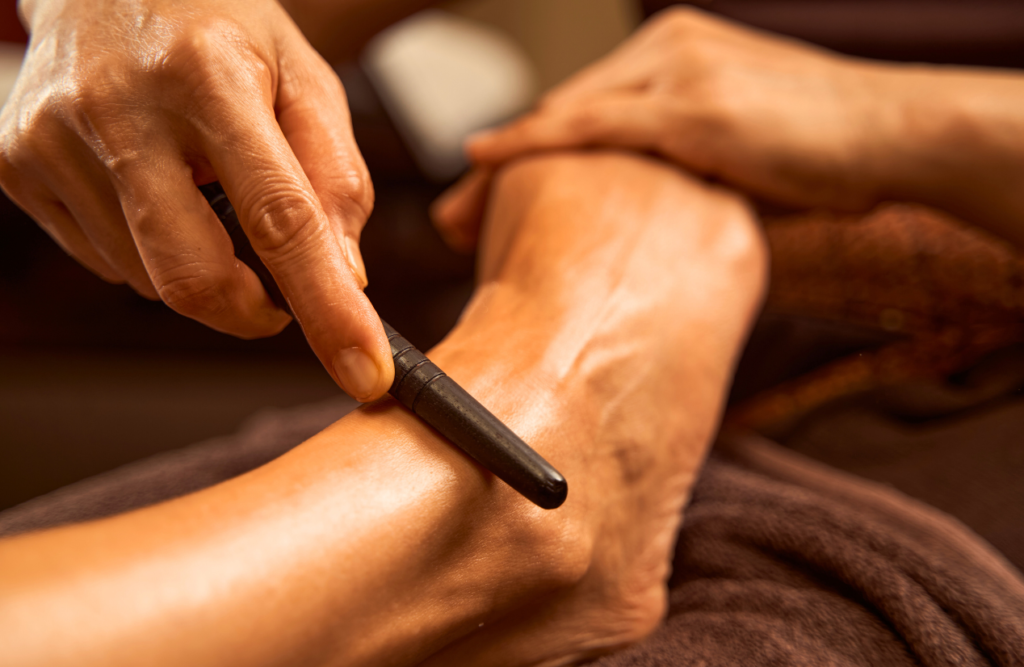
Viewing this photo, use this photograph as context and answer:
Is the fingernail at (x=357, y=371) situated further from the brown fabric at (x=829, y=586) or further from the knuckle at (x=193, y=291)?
the brown fabric at (x=829, y=586)

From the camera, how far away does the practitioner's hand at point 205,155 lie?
41 centimetres

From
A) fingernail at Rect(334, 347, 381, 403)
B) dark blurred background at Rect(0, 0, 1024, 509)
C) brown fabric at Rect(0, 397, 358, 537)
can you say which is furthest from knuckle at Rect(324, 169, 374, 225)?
dark blurred background at Rect(0, 0, 1024, 509)

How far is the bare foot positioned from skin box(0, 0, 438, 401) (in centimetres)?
13

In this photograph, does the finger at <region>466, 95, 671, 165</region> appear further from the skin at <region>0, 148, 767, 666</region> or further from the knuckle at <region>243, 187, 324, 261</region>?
the knuckle at <region>243, 187, 324, 261</region>

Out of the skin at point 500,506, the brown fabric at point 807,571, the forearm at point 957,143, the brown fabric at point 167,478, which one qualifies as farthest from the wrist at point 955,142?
the brown fabric at point 167,478

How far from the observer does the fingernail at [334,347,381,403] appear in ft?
1.34

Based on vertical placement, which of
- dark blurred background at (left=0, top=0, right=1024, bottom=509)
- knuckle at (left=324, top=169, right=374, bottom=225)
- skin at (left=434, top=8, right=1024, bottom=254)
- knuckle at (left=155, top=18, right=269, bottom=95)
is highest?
knuckle at (left=155, top=18, right=269, bottom=95)

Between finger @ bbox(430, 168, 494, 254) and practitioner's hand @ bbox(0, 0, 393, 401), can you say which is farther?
finger @ bbox(430, 168, 494, 254)

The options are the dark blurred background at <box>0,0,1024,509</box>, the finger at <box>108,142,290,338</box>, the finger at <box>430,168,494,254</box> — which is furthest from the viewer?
the dark blurred background at <box>0,0,1024,509</box>

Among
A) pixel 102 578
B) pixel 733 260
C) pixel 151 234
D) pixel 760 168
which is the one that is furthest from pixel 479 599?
pixel 760 168

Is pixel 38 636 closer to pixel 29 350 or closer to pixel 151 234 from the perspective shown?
pixel 151 234

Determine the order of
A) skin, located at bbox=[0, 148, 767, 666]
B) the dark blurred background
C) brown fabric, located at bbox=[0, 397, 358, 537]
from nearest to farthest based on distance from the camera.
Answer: skin, located at bbox=[0, 148, 767, 666] < brown fabric, located at bbox=[0, 397, 358, 537] < the dark blurred background

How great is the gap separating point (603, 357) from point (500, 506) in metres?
0.18

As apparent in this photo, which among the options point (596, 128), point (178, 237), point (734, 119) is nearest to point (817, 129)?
point (734, 119)
